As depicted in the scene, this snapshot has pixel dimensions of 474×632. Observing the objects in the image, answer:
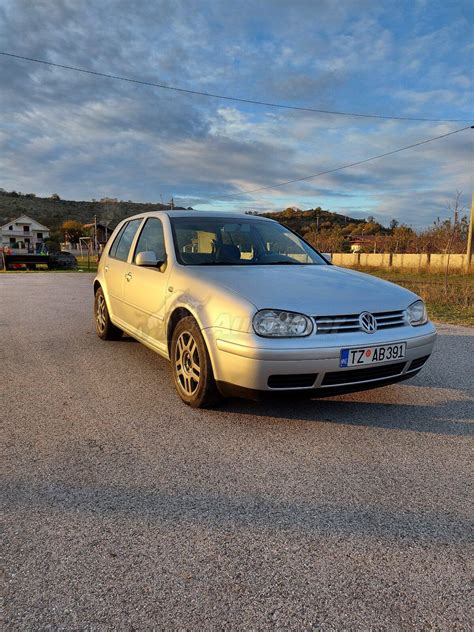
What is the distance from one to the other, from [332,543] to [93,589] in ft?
3.30

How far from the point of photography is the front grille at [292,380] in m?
2.98

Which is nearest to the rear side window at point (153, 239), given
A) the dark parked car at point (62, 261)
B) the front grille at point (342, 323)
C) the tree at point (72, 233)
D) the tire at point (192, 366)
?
the tire at point (192, 366)

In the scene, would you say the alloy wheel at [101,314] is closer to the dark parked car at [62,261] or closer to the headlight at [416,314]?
the headlight at [416,314]

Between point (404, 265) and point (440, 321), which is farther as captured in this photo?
point (404, 265)

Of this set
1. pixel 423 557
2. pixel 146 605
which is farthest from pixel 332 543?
pixel 146 605

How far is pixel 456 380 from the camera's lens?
14.7 ft

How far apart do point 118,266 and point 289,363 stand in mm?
3054

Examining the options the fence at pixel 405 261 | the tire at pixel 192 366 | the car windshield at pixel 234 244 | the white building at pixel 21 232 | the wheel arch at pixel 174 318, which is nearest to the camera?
the tire at pixel 192 366

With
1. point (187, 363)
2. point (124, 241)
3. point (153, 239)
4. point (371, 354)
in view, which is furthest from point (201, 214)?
point (371, 354)

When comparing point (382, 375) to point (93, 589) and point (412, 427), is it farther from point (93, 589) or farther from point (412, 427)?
point (93, 589)

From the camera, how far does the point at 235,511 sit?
2232 mm

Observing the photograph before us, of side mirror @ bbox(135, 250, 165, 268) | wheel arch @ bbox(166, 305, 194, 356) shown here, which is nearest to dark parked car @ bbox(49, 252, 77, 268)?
side mirror @ bbox(135, 250, 165, 268)

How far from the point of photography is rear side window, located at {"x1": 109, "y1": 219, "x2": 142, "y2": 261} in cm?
522

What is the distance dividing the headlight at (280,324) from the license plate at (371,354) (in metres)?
0.30
